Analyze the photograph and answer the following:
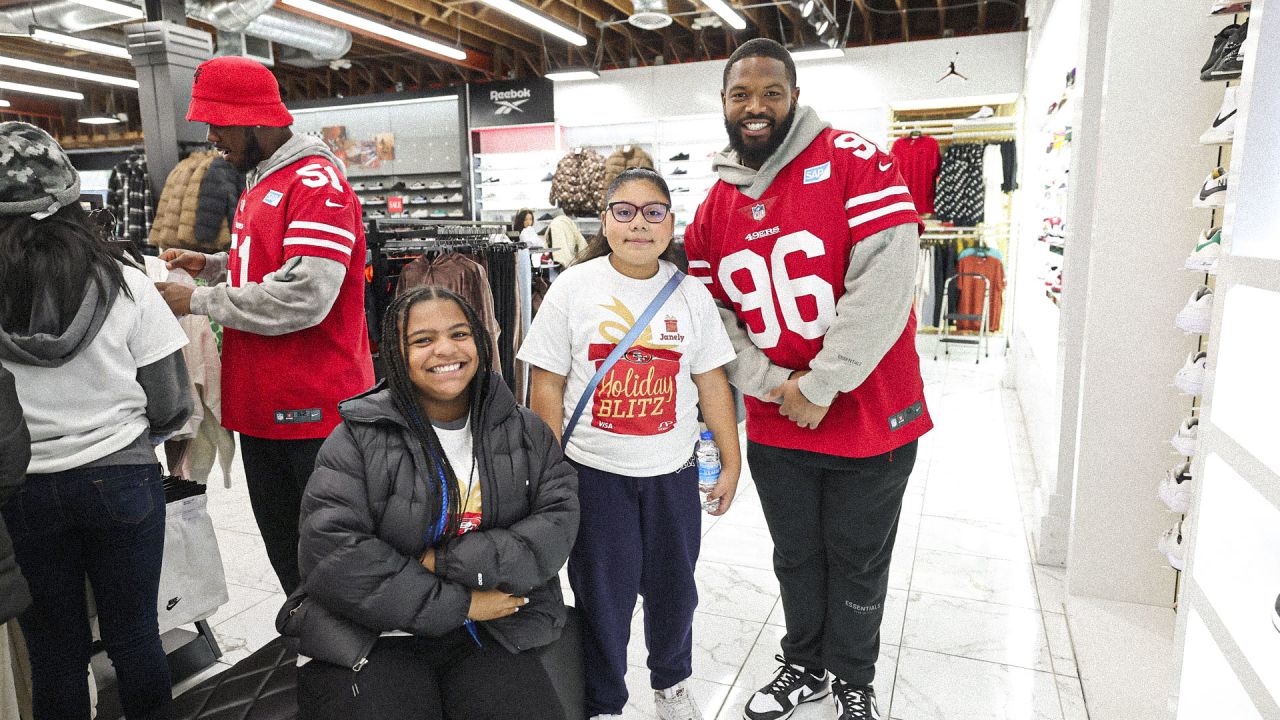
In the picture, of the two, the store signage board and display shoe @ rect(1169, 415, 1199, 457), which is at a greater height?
the store signage board

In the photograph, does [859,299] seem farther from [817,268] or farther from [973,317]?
[973,317]

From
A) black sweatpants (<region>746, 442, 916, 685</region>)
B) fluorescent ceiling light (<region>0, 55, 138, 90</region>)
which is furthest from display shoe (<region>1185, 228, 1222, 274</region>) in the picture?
fluorescent ceiling light (<region>0, 55, 138, 90</region>)

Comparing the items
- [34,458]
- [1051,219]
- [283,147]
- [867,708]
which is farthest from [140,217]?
[1051,219]

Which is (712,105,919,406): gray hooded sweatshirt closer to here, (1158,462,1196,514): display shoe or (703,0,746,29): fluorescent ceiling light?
(1158,462,1196,514): display shoe

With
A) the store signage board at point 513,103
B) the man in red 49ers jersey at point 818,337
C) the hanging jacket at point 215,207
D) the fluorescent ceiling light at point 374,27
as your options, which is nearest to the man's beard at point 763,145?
the man in red 49ers jersey at point 818,337

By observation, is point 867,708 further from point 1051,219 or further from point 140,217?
point 140,217

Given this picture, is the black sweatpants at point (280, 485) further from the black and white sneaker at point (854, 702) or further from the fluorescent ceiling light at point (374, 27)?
the fluorescent ceiling light at point (374, 27)

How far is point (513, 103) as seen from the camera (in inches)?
426

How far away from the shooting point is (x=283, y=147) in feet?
6.37

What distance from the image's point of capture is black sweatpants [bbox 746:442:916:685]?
1.84 metres

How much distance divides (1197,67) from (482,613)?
249cm

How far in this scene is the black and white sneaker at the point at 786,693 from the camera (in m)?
2.04

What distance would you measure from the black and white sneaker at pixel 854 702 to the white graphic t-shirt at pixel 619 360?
0.79m

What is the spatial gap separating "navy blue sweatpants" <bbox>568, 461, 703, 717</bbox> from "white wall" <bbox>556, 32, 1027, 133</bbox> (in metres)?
7.99
